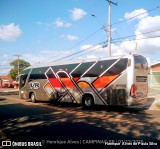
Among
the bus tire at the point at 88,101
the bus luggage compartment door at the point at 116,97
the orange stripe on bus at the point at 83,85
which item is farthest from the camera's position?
the orange stripe on bus at the point at 83,85

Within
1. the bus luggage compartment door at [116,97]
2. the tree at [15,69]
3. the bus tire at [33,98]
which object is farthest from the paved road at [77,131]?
the tree at [15,69]

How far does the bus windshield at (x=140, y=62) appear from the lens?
46.9 feet

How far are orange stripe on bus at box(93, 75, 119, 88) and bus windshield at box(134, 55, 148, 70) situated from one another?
4.78 feet

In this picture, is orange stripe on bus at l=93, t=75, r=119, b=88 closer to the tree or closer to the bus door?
the bus door

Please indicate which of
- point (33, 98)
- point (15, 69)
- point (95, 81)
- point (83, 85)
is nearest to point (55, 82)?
point (83, 85)

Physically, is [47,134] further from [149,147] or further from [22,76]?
[22,76]

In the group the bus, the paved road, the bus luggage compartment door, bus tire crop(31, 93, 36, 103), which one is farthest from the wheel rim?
bus tire crop(31, 93, 36, 103)

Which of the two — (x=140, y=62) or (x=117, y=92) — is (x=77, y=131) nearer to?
(x=117, y=92)

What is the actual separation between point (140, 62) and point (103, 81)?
2.60 meters

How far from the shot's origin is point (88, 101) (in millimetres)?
16641

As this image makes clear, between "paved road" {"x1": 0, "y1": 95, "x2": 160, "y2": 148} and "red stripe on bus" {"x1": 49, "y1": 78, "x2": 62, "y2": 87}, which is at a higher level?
"red stripe on bus" {"x1": 49, "y1": 78, "x2": 62, "y2": 87}

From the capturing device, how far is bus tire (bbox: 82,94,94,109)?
1637 centimetres

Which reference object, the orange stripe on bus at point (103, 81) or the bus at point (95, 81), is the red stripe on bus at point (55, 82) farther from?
the orange stripe on bus at point (103, 81)

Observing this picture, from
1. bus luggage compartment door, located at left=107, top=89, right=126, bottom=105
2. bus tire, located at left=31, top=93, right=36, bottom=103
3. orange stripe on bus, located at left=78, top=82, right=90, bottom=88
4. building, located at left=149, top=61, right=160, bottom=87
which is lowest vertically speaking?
bus tire, located at left=31, top=93, right=36, bottom=103
